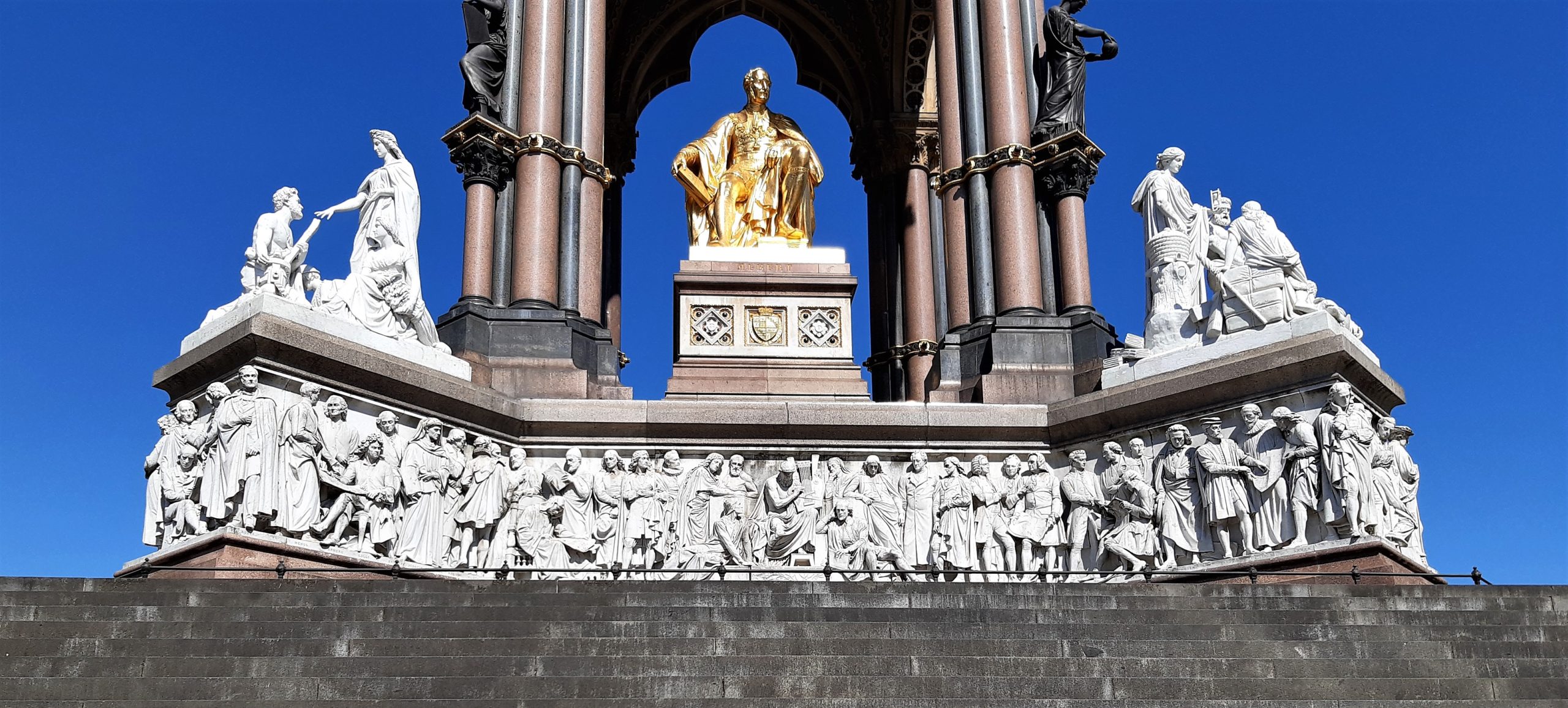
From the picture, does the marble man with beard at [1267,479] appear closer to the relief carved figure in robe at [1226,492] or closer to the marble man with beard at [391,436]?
the relief carved figure in robe at [1226,492]

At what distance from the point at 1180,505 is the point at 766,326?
292 inches

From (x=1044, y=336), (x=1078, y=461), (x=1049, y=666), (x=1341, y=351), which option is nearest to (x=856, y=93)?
(x=1044, y=336)

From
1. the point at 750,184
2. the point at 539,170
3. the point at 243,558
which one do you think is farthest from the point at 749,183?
the point at 243,558

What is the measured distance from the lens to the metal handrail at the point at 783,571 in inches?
562

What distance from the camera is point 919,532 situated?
59.7ft

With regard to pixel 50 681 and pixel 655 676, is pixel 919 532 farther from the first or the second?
pixel 50 681

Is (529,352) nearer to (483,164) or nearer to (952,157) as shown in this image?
(483,164)

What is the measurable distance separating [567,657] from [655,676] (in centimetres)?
68

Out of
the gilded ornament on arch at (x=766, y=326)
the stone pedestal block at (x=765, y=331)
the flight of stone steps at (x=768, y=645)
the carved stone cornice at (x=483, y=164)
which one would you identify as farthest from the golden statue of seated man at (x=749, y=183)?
the flight of stone steps at (x=768, y=645)

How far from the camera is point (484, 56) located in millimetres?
20922

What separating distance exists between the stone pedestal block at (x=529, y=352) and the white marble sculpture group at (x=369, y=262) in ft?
2.61

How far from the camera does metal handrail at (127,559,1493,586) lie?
14.3 meters

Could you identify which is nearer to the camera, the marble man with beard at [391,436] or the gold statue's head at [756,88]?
the marble man with beard at [391,436]

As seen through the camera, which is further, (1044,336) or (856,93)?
(856,93)
